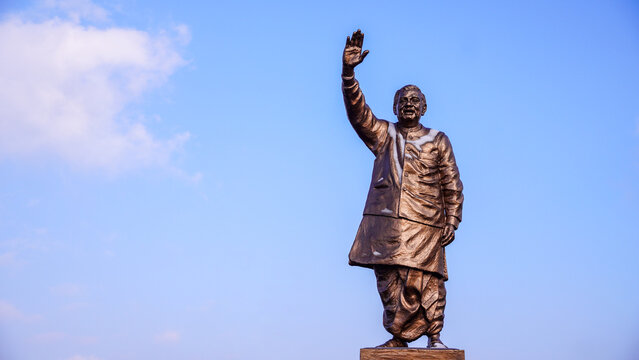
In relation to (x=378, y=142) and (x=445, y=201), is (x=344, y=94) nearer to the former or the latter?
(x=378, y=142)

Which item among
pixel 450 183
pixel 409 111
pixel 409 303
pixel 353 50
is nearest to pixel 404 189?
pixel 450 183

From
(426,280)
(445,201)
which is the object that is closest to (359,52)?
(445,201)

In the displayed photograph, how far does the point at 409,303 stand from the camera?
7.19 metres

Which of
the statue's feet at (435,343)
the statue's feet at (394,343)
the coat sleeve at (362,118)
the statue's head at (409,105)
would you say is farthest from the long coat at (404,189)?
the statue's feet at (394,343)

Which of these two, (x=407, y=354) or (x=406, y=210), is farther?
(x=406, y=210)

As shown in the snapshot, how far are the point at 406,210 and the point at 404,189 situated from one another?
9.4 inches

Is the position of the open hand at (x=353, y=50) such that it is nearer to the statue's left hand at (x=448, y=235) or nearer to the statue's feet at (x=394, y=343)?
the statue's left hand at (x=448, y=235)

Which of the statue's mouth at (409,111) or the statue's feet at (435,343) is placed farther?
the statue's mouth at (409,111)

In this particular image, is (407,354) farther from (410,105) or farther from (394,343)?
(410,105)

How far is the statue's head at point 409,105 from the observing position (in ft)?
25.0

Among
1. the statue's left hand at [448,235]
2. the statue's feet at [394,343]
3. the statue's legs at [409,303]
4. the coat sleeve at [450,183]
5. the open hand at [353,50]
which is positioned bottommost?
the statue's feet at [394,343]

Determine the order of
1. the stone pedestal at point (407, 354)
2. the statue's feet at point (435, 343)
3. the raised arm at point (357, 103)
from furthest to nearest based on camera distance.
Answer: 1. the raised arm at point (357, 103)
2. the statue's feet at point (435, 343)
3. the stone pedestal at point (407, 354)

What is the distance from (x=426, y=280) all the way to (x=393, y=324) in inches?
22.7

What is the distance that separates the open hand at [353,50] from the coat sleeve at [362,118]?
0.16 m
